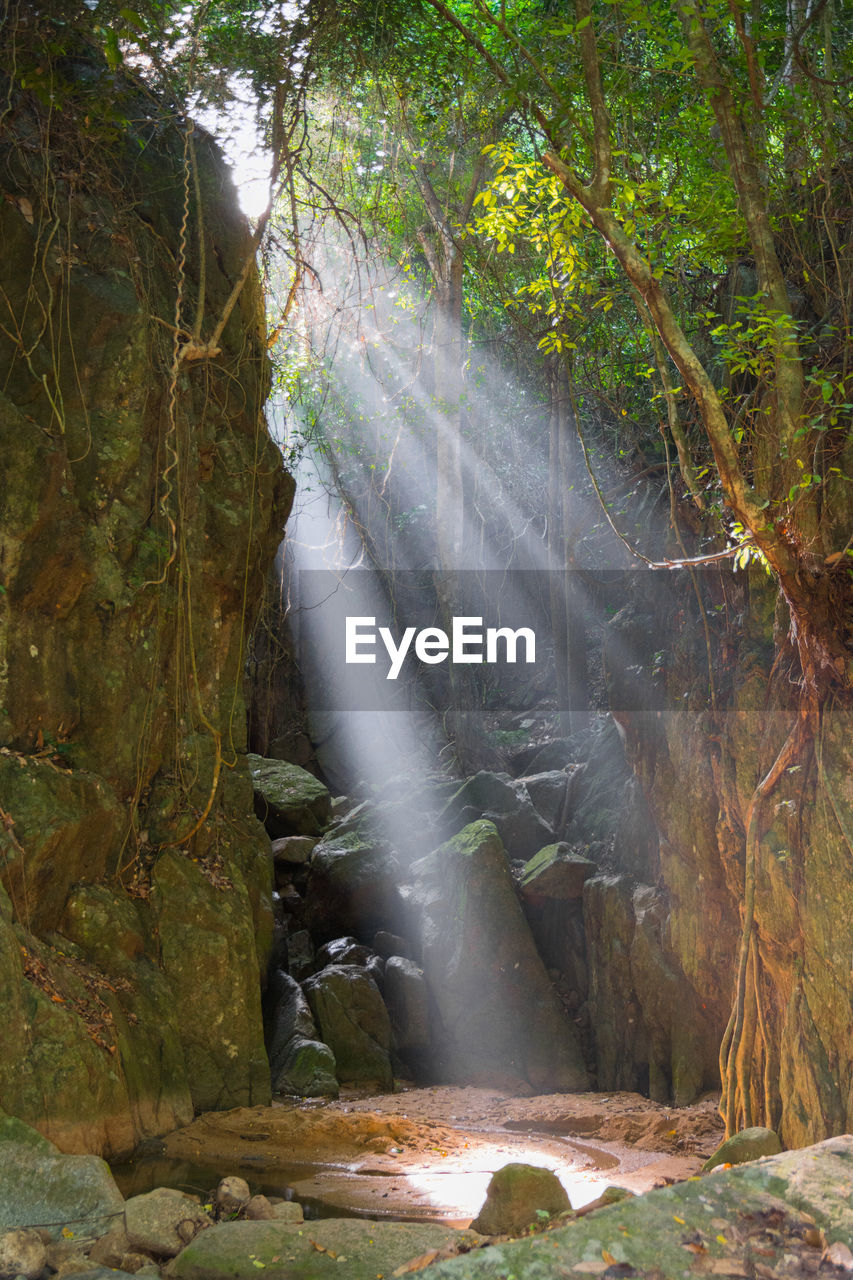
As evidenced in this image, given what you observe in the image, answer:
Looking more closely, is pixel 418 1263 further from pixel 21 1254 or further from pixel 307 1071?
pixel 307 1071

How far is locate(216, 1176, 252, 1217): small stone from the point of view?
393 cm

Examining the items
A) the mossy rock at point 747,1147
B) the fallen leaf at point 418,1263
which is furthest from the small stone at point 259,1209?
the mossy rock at point 747,1147

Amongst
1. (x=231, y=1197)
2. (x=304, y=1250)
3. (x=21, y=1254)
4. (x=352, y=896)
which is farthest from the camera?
(x=352, y=896)

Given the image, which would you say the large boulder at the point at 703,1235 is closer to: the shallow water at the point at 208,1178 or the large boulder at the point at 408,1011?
the shallow water at the point at 208,1178

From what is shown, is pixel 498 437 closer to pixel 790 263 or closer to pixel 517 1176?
pixel 790 263

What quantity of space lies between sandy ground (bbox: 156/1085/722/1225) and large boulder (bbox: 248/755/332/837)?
4181 millimetres

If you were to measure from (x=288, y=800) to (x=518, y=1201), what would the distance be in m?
9.51

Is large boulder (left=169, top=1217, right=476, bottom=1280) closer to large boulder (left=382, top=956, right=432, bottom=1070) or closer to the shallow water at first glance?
the shallow water

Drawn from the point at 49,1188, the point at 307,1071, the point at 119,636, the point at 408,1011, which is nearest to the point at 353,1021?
the point at 408,1011

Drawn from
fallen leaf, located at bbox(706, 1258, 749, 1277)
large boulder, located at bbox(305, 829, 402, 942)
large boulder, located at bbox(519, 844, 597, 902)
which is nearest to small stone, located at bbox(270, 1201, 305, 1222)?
fallen leaf, located at bbox(706, 1258, 749, 1277)

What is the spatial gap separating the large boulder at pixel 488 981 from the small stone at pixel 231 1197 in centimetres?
626

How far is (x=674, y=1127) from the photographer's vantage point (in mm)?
7336

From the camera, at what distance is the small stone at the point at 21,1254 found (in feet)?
9.95

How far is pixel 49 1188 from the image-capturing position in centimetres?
362
